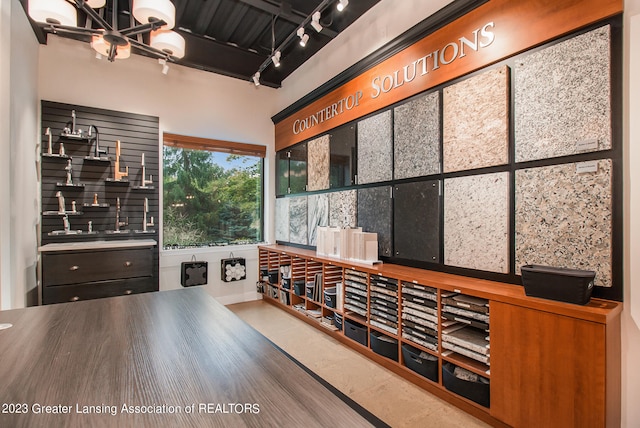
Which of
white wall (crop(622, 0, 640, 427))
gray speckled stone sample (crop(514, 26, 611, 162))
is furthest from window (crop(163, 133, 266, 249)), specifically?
white wall (crop(622, 0, 640, 427))

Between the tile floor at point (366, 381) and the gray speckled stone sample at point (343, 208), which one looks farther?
the gray speckled stone sample at point (343, 208)

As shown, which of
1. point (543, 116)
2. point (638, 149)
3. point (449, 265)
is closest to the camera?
point (638, 149)

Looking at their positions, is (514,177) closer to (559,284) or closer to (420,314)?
(559,284)

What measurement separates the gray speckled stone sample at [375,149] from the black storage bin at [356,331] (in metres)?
1.55

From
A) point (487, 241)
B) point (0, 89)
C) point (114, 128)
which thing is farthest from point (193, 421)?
point (114, 128)

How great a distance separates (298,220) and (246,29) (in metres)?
2.79

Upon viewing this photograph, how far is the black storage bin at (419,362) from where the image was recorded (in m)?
2.31

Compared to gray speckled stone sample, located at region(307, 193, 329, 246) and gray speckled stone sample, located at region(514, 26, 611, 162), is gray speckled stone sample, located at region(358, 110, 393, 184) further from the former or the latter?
gray speckled stone sample, located at region(514, 26, 611, 162)

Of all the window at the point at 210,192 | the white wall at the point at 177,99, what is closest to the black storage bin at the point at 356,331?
the white wall at the point at 177,99

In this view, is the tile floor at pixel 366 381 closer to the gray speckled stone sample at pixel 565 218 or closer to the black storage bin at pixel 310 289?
the black storage bin at pixel 310 289

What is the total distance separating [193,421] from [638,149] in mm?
2419

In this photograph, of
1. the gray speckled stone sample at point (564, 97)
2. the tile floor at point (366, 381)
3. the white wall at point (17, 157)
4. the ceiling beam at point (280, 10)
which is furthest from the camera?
the ceiling beam at point (280, 10)

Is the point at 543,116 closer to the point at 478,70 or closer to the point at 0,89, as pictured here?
the point at 478,70

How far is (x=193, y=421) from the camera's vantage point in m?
0.70
